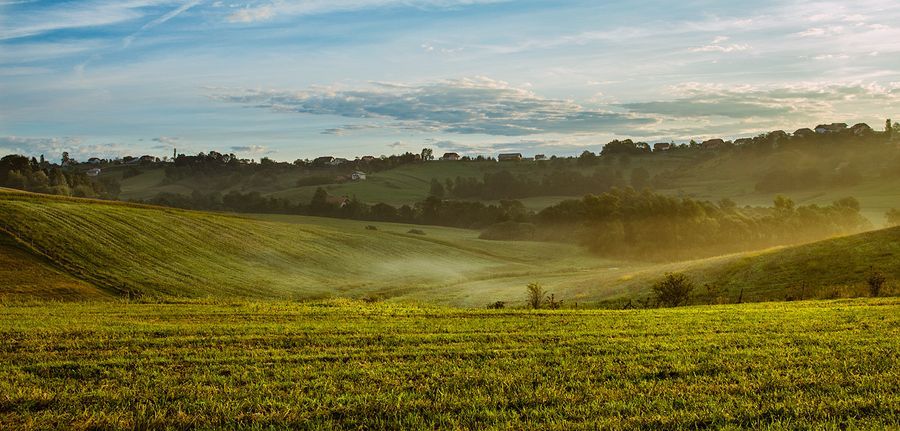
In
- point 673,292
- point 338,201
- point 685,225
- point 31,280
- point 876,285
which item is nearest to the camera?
point 876,285

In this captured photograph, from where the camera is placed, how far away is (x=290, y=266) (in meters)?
62.9

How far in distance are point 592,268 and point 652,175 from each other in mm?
114857

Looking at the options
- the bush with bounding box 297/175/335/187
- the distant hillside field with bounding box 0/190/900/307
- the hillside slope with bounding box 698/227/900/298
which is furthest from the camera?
the bush with bounding box 297/175/335/187

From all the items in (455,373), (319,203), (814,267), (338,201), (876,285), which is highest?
(455,373)

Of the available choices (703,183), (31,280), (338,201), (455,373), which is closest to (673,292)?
(455,373)

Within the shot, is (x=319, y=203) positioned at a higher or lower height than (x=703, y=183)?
lower

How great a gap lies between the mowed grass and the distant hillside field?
20.2 meters

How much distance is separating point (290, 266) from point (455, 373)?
5082cm

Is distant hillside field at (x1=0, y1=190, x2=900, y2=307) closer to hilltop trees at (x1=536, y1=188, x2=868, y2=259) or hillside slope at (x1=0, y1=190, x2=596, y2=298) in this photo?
hillside slope at (x1=0, y1=190, x2=596, y2=298)

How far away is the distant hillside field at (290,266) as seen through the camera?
1624 inches

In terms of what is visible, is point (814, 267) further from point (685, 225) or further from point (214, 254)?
point (685, 225)

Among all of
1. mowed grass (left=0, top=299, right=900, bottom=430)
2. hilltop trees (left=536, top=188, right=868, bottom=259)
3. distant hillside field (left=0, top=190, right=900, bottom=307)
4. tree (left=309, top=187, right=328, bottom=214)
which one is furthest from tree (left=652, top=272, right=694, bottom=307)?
tree (left=309, top=187, right=328, bottom=214)

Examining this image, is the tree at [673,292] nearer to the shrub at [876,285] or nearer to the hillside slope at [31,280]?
the shrub at [876,285]

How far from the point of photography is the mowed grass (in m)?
11.2
